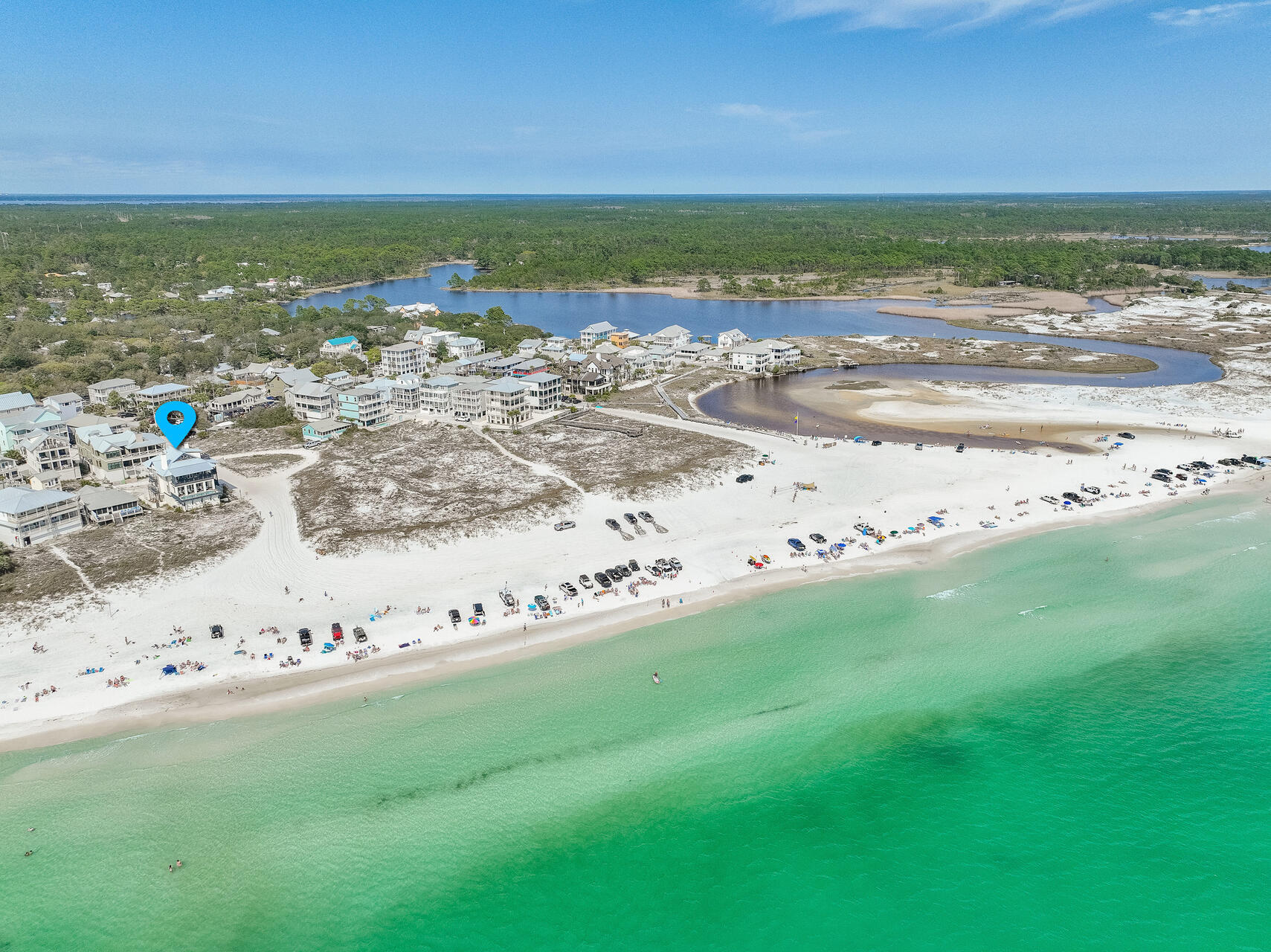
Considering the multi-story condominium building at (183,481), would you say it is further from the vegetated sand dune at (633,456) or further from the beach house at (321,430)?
the vegetated sand dune at (633,456)

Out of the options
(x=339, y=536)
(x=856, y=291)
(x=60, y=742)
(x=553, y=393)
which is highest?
(x=856, y=291)

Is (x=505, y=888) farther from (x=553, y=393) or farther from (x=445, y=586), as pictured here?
(x=553, y=393)

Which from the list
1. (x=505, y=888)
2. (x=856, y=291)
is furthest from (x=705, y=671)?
(x=856, y=291)

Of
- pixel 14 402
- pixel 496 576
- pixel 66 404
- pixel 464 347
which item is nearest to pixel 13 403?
pixel 14 402

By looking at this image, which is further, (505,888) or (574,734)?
(574,734)

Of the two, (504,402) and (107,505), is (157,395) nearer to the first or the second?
(107,505)

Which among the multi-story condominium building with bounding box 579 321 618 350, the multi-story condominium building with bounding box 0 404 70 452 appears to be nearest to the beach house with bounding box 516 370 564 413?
the multi-story condominium building with bounding box 579 321 618 350

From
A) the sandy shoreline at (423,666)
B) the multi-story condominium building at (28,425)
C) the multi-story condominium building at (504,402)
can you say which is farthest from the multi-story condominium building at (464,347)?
the sandy shoreline at (423,666)
